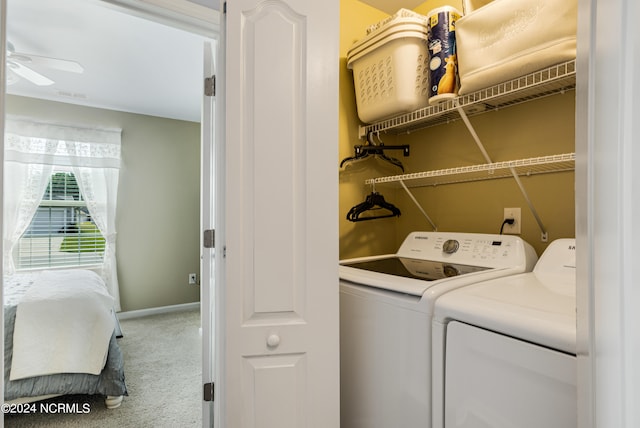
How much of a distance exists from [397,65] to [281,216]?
967mm

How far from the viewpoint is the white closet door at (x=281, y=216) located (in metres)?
1.12

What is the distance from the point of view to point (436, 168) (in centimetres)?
188

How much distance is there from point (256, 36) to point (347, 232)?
115 cm

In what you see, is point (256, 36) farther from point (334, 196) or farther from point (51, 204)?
point (51, 204)

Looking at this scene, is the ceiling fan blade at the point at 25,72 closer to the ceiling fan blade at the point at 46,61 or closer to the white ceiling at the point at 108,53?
the ceiling fan blade at the point at 46,61

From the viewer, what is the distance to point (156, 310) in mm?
4301

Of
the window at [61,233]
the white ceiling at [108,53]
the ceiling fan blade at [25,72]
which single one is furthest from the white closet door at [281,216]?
the window at [61,233]

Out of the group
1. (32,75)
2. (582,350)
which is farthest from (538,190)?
(32,75)

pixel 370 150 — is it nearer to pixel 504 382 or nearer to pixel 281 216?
pixel 281 216

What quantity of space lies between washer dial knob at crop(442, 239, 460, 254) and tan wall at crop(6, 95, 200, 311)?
392 centimetres

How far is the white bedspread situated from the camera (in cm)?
199

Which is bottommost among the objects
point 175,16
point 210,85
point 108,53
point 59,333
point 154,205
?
point 59,333

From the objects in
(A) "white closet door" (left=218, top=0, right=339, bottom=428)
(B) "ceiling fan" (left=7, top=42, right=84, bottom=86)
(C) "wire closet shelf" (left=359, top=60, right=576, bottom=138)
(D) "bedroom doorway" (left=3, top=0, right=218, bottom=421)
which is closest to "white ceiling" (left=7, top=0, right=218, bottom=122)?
(D) "bedroom doorway" (left=3, top=0, right=218, bottom=421)

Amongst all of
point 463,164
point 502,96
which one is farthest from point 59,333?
point 502,96
